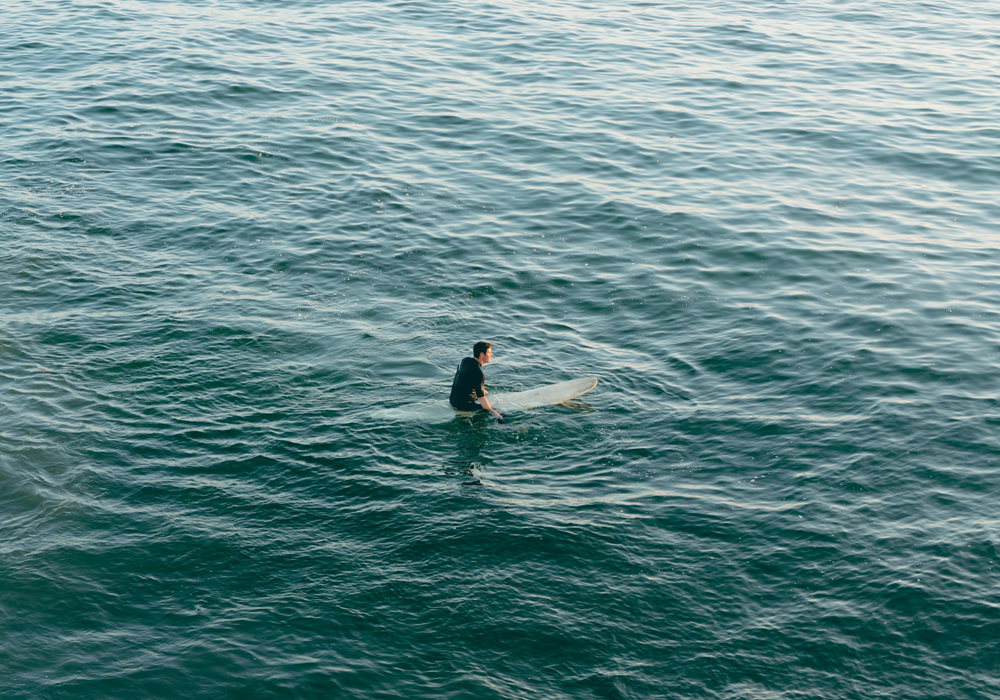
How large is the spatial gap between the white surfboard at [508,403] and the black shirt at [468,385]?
252mm

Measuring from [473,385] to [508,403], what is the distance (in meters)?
1.13

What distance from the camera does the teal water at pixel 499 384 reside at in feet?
43.4

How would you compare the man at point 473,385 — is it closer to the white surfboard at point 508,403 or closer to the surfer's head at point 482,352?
the surfer's head at point 482,352

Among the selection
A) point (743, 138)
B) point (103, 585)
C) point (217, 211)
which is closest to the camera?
point (103, 585)

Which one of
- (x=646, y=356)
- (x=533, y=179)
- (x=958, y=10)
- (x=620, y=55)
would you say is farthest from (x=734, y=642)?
(x=958, y=10)

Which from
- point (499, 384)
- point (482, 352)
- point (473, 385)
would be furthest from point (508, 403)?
point (482, 352)

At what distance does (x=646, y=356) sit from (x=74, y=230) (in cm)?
1637

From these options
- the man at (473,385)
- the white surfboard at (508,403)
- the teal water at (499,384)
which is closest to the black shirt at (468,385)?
the man at (473,385)

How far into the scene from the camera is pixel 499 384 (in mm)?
19594

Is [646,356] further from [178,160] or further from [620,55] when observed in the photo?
[620,55]

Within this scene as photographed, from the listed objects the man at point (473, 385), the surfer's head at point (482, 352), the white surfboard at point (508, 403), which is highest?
the surfer's head at point (482, 352)

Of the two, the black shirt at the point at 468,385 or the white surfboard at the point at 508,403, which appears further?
the white surfboard at the point at 508,403

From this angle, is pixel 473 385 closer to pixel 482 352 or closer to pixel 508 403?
pixel 482 352

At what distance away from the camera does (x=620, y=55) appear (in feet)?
140
